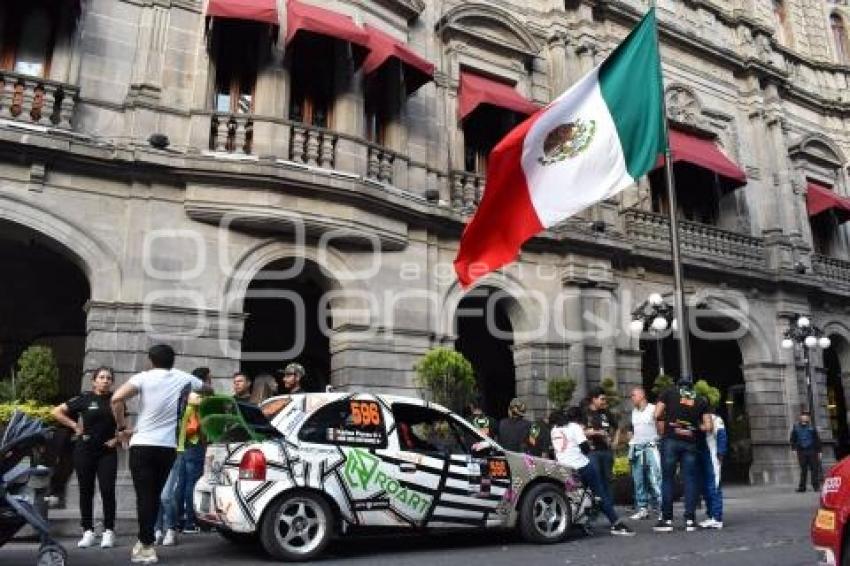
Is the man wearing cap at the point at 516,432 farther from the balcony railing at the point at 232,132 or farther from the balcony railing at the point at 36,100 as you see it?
the balcony railing at the point at 36,100

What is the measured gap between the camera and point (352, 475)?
22.9 feet

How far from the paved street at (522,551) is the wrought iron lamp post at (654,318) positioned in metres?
6.03

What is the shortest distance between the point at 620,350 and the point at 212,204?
9434mm

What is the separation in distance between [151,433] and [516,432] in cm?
588

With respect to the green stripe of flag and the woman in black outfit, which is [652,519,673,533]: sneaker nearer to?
the green stripe of flag

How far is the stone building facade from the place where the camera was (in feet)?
37.0

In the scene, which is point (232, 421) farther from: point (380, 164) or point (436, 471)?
point (380, 164)

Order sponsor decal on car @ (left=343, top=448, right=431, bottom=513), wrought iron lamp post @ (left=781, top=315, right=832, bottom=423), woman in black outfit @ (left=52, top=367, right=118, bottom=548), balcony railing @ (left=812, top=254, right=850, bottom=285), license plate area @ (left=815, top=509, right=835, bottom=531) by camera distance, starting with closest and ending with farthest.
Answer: license plate area @ (left=815, top=509, right=835, bottom=531) → sponsor decal on car @ (left=343, top=448, right=431, bottom=513) → woman in black outfit @ (left=52, top=367, right=118, bottom=548) → wrought iron lamp post @ (left=781, top=315, right=832, bottom=423) → balcony railing @ (left=812, top=254, right=850, bottom=285)

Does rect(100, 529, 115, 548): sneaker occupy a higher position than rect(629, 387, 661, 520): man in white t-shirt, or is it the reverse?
rect(629, 387, 661, 520): man in white t-shirt

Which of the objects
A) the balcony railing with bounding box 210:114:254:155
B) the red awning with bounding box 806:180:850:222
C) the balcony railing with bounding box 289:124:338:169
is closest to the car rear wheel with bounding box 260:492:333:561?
the balcony railing with bounding box 289:124:338:169

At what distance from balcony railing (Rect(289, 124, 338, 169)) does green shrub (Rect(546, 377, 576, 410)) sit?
5912 millimetres

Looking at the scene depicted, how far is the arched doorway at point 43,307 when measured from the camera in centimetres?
1392

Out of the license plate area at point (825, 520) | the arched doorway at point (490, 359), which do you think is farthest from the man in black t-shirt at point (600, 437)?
the arched doorway at point (490, 359)

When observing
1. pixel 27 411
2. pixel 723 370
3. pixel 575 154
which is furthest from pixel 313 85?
pixel 723 370
